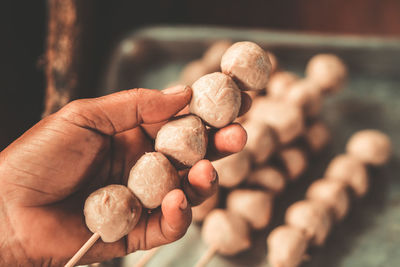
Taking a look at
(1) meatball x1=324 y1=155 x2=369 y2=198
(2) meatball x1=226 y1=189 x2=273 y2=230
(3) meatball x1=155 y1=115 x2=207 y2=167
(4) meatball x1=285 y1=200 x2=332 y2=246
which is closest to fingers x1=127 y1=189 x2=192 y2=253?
(3) meatball x1=155 y1=115 x2=207 y2=167

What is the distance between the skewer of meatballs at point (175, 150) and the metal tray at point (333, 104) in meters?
0.64

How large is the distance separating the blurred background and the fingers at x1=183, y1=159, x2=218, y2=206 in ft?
1.99

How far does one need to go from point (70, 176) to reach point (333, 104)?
1593mm

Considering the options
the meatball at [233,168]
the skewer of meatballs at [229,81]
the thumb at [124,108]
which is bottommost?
the meatball at [233,168]

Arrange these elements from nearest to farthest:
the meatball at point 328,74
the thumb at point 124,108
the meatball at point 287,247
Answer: the thumb at point 124,108
the meatball at point 287,247
the meatball at point 328,74

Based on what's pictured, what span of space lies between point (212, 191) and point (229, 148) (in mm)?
142

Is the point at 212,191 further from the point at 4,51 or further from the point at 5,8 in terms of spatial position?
the point at 5,8

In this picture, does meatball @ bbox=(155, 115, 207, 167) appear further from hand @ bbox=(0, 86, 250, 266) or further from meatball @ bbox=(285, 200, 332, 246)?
meatball @ bbox=(285, 200, 332, 246)

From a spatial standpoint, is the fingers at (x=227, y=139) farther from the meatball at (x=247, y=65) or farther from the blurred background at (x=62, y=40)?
the blurred background at (x=62, y=40)

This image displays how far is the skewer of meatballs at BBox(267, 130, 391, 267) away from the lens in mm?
1460

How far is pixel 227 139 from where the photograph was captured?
1.09 meters

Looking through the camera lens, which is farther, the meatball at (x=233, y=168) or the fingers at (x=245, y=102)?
the meatball at (x=233, y=168)

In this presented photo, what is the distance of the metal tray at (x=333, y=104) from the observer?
1.60 meters

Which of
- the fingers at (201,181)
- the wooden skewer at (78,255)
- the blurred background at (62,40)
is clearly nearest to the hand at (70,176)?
the fingers at (201,181)
